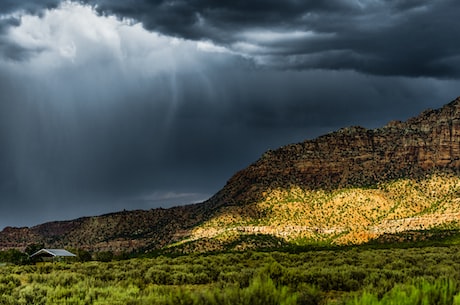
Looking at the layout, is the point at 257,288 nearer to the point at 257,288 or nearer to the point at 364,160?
the point at 257,288

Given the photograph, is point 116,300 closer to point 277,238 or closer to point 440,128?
point 277,238

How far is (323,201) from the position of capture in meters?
147

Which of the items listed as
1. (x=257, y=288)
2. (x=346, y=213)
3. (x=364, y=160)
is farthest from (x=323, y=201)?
(x=257, y=288)

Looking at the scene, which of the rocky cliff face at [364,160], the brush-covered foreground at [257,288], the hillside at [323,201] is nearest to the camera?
the brush-covered foreground at [257,288]

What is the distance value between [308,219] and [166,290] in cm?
12297

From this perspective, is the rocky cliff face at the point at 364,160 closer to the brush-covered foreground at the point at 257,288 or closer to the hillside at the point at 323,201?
the hillside at the point at 323,201

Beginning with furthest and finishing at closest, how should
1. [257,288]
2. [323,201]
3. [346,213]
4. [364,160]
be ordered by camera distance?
[364,160], [323,201], [346,213], [257,288]

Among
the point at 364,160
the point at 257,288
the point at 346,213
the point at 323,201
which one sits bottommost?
the point at 257,288

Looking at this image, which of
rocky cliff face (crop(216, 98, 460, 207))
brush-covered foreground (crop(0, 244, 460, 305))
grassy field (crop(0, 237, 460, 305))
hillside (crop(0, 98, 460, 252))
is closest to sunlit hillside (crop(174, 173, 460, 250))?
hillside (crop(0, 98, 460, 252))

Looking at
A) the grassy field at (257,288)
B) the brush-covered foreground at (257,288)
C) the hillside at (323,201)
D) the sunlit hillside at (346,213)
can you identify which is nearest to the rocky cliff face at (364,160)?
the hillside at (323,201)

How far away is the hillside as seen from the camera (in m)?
127

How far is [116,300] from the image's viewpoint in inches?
631

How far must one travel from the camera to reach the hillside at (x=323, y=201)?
127 m

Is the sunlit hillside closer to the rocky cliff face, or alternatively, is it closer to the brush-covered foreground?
the rocky cliff face
